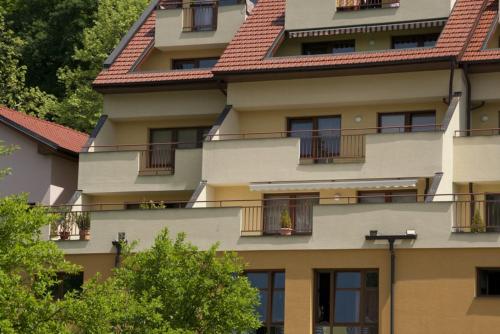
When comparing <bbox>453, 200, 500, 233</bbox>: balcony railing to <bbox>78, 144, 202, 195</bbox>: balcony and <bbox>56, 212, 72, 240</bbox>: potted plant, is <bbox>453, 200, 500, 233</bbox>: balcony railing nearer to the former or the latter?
<bbox>78, 144, 202, 195</bbox>: balcony

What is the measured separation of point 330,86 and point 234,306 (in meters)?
10.6

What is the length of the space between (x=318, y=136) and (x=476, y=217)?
22.1 ft

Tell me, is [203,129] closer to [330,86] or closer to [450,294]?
[330,86]

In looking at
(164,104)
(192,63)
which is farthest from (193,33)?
(164,104)

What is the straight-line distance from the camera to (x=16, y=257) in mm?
38750

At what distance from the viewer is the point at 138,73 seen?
171 ft

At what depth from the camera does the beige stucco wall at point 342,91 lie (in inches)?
1872

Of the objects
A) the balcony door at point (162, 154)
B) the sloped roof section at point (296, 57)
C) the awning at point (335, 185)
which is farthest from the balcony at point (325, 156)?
the balcony door at point (162, 154)

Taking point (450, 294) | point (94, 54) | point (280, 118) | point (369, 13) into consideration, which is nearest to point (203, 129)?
point (280, 118)

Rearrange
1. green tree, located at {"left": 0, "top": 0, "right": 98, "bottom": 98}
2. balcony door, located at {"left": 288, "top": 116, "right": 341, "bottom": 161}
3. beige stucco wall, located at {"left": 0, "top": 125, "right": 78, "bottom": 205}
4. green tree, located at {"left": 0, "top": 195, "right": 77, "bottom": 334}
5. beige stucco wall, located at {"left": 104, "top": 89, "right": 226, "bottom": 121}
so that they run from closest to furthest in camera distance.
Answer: green tree, located at {"left": 0, "top": 195, "right": 77, "bottom": 334} < balcony door, located at {"left": 288, "top": 116, "right": 341, "bottom": 161} < beige stucco wall, located at {"left": 104, "top": 89, "right": 226, "bottom": 121} < beige stucco wall, located at {"left": 0, "top": 125, "right": 78, "bottom": 205} < green tree, located at {"left": 0, "top": 0, "right": 98, "bottom": 98}

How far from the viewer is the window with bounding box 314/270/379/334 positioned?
43594mm

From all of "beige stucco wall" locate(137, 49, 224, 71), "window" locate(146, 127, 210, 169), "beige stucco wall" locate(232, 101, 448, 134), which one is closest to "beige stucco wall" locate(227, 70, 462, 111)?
"beige stucco wall" locate(232, 101, 448, 134)

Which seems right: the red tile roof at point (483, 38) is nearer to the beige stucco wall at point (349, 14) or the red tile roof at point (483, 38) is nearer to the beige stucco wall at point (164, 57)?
the beige stucco wall at point (349, 14)

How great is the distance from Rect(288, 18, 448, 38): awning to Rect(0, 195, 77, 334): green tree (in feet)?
39.7
